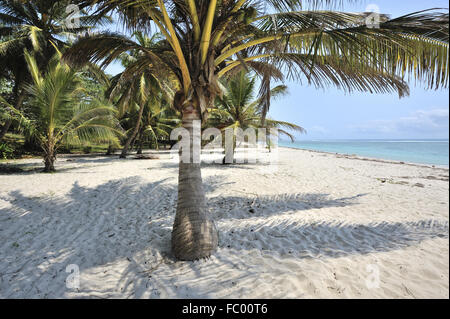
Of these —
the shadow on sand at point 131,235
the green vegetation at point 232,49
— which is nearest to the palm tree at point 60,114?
the shadow on sand at point 131,235

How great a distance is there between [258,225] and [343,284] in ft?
5.95

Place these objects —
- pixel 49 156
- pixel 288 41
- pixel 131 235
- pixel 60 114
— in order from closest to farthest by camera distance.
Answer: pixel 288 41, pixel 131 235, pixel 60 114, pixel 49 156

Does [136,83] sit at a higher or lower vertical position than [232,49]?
higher

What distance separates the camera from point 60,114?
7684 mm

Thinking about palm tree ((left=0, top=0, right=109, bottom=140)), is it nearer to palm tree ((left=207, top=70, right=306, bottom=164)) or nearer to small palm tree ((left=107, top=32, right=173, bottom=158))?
small palm tree ((left=107, top=32, right=173, bottom=158))

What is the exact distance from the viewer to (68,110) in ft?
25.6

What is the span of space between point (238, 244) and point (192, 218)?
32.6 inches

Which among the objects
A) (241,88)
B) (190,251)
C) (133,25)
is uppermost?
(241,88)

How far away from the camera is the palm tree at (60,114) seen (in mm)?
7292

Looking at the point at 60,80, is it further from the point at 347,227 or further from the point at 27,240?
the point at 347,227

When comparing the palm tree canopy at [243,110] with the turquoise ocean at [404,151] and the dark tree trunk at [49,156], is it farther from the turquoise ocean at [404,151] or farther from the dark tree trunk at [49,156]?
the dark tree trunk at [49,156]

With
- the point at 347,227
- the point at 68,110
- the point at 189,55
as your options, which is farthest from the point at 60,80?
the point at 347,227

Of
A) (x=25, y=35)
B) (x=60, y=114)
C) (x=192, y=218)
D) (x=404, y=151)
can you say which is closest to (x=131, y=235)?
(x=192, y=218)

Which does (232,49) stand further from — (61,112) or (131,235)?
(61,112)
